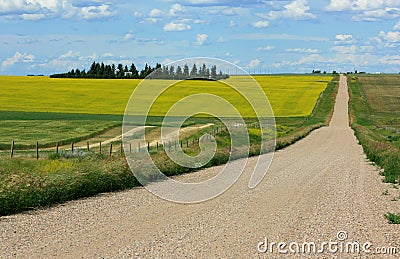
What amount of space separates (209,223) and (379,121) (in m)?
65.8

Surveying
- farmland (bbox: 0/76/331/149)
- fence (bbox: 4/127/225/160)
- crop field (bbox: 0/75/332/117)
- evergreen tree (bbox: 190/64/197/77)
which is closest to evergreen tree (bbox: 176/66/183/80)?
evergreen tree (bbox: 190/64/197/77)

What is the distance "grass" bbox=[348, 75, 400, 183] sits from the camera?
25547mm

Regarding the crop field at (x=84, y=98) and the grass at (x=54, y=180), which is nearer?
the grass at (x=54, y=180)

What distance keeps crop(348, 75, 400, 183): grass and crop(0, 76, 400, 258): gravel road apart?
6002mm

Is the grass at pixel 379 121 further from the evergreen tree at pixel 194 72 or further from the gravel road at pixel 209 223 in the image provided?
the evergreen tree at pixel 194 72

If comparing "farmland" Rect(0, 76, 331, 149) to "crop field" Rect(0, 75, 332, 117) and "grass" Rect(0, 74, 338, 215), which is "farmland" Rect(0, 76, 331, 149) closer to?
"crop field" Rect(0, 75, 332, 117)

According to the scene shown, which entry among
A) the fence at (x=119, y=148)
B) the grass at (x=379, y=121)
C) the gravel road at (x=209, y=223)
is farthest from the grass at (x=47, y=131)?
the gravel road at (x=209, y=223)

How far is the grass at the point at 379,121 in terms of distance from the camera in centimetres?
2555

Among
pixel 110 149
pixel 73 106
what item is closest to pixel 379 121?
A: pixel 73 106

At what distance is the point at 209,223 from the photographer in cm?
1162

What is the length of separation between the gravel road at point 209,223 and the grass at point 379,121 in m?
6.00

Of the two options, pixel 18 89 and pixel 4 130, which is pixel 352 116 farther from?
pixel 4 130

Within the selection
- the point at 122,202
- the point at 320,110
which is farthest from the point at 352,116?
the point at 122,202

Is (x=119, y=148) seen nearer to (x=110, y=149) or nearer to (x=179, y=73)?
(x=110, y=149)
